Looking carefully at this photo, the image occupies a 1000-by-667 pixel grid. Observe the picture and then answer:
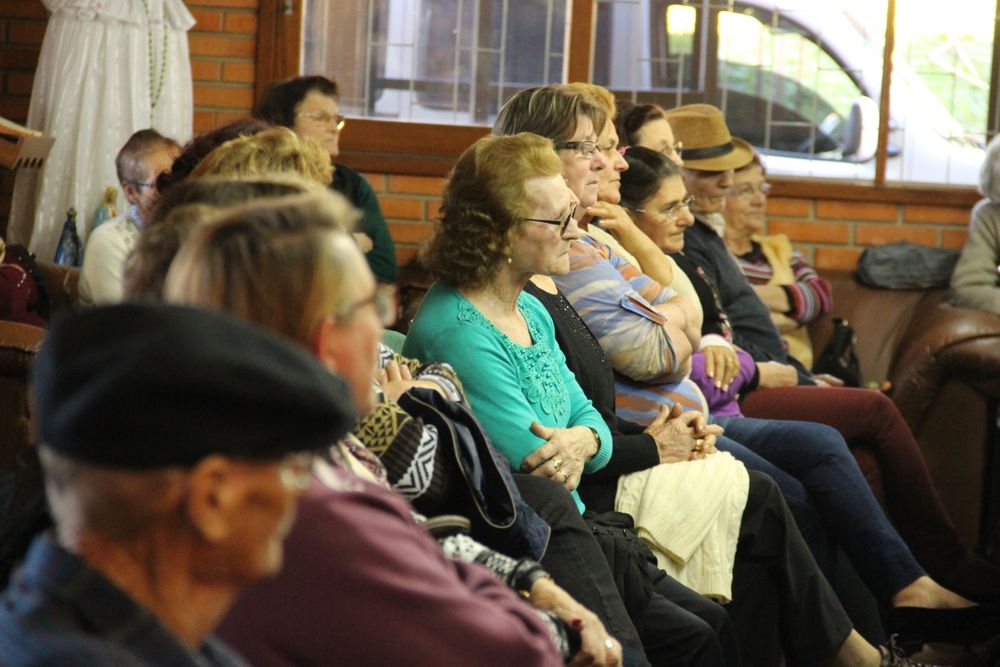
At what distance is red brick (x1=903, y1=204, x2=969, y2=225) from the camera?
17.5 ft

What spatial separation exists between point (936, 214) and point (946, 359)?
42.4 inches

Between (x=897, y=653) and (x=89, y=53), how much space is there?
9.92 feet

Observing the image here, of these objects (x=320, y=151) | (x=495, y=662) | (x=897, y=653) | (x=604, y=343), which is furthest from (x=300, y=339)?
(x=897, y=653)

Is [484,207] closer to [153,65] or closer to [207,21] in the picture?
[153,65]

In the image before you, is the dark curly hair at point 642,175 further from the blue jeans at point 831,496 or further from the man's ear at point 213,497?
the man's ear at point 213,497

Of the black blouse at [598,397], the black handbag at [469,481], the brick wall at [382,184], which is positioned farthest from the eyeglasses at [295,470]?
the brick wall at [382,184]

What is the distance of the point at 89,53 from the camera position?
4539 millimetres

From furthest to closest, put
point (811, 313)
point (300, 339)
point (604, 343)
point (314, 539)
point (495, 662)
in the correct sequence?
point (811, 313) < point (604, 343) < point (495, 662) < point (314, 539) < point (300, 339)

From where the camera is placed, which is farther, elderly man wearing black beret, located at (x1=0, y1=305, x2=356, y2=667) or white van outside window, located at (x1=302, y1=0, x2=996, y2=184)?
white van outside window, located at (x1=302, y1=0, x2=996, y2=184)

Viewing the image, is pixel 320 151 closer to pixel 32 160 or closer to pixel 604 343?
pixel 604 343

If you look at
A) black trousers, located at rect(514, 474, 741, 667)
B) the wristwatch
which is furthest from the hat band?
black trousers, located at rect(514, 474, 741, 667)

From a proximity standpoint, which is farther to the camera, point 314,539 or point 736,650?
point 736,650

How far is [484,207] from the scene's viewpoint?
2580 millimetres

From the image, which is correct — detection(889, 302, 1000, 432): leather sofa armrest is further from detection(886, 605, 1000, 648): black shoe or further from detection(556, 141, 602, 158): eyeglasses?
detection(556, 141, 602, 158): eyeglasses
